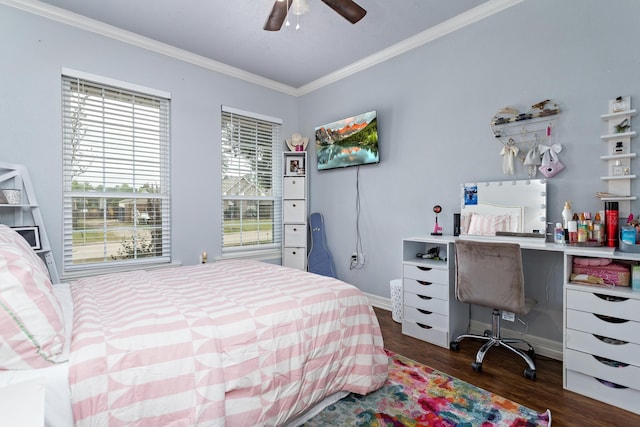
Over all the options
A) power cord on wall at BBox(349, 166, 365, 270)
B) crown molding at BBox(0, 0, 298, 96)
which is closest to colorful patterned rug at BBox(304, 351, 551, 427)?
power cord on wall at BBox(349, 166, 365, 270)

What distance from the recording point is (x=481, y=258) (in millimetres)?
2227

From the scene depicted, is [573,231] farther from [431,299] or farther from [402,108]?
[402,108]

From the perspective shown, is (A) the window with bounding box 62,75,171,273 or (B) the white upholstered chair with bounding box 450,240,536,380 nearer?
(B) the white upholstered chair with bounding box 450,240,536,380

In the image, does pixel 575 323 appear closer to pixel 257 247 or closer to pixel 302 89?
pixel 257 247

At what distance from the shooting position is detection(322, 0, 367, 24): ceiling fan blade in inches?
79.6

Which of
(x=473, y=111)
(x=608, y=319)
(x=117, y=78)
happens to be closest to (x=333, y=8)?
(x=473, y=111)

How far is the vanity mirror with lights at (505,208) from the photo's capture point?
2.44 meters

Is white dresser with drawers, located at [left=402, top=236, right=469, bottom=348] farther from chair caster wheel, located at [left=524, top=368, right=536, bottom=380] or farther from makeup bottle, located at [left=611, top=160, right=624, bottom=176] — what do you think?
makeup bottle, located at [left=611, top=160, right=624, bottom=176]

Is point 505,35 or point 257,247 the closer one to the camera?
point 505,35

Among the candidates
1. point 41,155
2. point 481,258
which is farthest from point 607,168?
point 41,155

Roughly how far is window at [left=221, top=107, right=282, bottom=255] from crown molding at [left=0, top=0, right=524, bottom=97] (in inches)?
19.2

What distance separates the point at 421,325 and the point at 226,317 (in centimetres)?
199

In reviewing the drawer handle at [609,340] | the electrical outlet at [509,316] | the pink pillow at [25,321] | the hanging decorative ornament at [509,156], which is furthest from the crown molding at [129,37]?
the drawer handle at [609,340]

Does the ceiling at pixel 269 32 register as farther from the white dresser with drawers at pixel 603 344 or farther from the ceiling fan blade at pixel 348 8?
the white dresser with drawers at pixel 603 344
